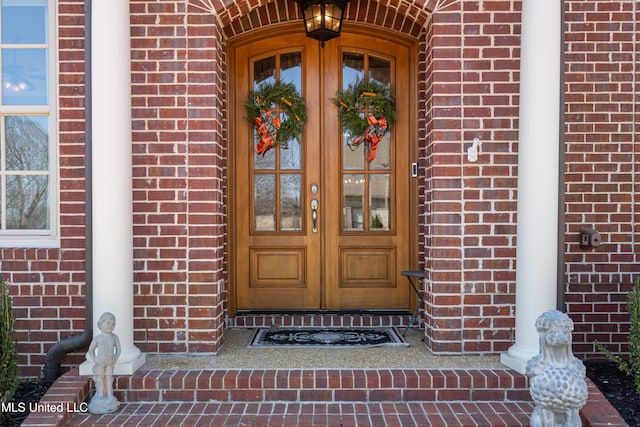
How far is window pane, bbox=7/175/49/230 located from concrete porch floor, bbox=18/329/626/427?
1.28 metres

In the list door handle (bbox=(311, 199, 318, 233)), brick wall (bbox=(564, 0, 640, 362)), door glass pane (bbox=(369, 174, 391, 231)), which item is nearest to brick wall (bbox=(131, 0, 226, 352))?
door handle (bbox=(311, 199, 318, 233))

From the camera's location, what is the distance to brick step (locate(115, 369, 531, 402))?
3.32m

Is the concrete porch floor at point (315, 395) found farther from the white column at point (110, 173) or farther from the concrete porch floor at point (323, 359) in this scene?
the white column at point (110, 173)

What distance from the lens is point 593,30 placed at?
3.87m

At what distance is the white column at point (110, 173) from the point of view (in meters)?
3.44

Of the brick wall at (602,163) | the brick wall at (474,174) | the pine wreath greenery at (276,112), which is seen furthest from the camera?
the pine wreath greenery at (276,112)

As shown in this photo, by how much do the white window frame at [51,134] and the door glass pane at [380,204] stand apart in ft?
8.70

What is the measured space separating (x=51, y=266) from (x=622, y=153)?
14.9 ft

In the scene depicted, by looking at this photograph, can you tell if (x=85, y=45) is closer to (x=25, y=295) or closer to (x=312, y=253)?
(x=25, y=295)

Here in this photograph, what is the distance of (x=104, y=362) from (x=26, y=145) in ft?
6.42

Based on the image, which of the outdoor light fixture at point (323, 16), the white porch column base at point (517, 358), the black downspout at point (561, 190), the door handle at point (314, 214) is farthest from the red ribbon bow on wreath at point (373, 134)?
the white porch column base at point (517, 358)

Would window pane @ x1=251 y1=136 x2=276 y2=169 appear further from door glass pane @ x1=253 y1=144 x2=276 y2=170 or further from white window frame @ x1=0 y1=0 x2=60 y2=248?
white window frame @ x1=0 y1=0 x2=60 y2=248

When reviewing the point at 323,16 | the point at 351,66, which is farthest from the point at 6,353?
the point at 351,66

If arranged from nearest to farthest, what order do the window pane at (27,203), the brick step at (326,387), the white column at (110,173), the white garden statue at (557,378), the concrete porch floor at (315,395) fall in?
the white garden statue at (557,378), the concrete porch floor at (315,395), the brick step at (326,387), the white column at (110,173), the window pane at (27,203)
